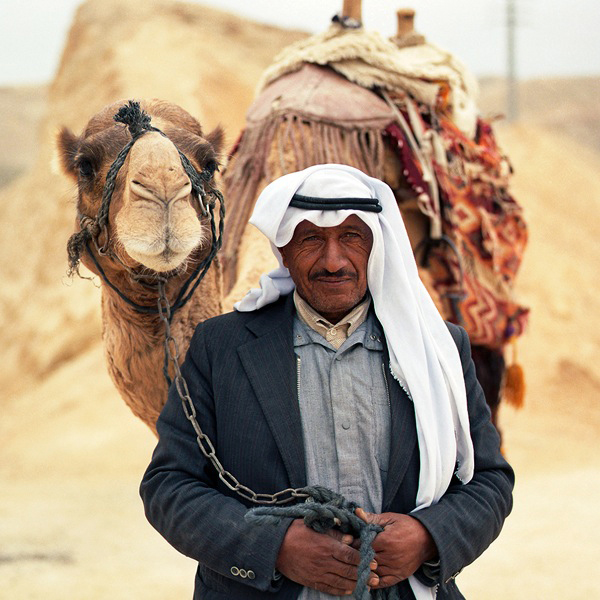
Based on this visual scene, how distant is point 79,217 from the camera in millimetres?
2699

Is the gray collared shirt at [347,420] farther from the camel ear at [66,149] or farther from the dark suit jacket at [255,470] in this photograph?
the camel ear at [66,149]

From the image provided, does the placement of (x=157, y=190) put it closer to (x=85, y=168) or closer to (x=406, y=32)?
(x=85, y=168)

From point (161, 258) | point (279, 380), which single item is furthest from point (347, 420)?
point (161, 258)

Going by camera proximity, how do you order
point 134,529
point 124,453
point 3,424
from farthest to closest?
point 3,424
point 124,453
point 134,529

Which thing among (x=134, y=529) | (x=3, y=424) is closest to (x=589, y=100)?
(x=3, y=424)


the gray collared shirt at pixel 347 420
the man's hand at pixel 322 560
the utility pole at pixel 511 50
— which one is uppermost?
the gray collared shirt at pixel 347 420

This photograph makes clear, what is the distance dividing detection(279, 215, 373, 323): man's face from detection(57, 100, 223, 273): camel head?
319 millimetres

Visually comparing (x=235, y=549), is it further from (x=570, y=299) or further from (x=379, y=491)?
(x=570, y=299)

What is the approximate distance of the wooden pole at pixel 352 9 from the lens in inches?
171

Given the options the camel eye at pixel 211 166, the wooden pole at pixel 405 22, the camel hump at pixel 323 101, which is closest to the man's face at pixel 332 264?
the camel eye at pixel 211 166

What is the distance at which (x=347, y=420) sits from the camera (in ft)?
6.36

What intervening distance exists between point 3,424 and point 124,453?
2.73 m

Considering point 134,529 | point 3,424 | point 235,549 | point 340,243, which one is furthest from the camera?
point 3,424

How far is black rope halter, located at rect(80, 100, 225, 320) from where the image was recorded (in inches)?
96.3
